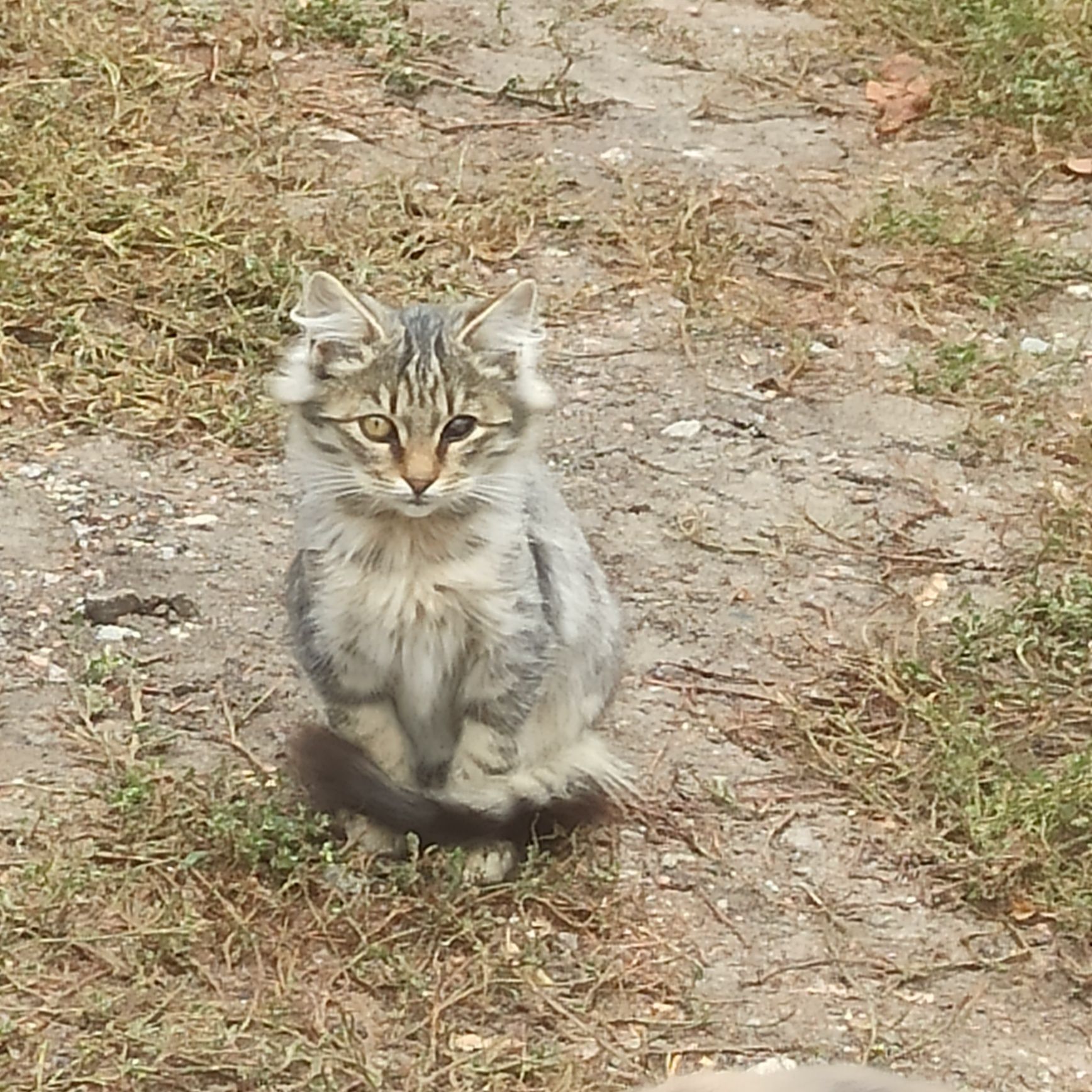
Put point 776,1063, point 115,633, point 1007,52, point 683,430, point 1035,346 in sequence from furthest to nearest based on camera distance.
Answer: point 1007,52 → point 1035,346 → point 683,430 → point 115,633 → point 776,1063

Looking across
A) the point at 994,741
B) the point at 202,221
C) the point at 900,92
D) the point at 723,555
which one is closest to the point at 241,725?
the point at 723,555

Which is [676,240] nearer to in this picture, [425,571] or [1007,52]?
[1007,52]

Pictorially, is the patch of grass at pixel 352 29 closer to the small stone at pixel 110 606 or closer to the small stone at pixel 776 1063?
the small stone at pixel 110 606

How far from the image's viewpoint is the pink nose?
123 inches

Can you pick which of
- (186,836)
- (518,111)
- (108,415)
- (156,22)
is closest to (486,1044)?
(186,836)

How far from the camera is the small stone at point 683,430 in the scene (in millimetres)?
4660

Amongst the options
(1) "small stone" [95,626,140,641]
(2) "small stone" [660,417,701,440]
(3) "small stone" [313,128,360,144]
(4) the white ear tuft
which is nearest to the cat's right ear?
(4) the white ear tuft

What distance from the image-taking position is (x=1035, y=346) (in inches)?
199

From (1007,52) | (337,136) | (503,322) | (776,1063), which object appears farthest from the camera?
(1007,52)

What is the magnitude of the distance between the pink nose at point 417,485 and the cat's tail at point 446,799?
0.44 metres

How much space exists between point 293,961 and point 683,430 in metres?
1.94

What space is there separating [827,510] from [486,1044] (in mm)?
1772

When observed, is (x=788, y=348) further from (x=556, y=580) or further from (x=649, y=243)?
(x=556, y=580)

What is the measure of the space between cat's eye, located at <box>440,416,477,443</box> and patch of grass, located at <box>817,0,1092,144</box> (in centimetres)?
334
